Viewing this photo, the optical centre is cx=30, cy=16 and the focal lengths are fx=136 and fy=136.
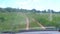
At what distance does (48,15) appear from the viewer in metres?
2.79

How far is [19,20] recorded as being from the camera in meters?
2.84

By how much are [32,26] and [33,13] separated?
0.27 meters

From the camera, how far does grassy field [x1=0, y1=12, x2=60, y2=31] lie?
2729mm

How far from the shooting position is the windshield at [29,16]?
274 centimetres

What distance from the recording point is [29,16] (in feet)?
9.18

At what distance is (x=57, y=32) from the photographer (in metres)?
2.81

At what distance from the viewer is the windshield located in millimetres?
2740

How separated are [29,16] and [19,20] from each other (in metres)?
0.23

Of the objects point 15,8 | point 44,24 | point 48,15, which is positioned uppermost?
point 15,8

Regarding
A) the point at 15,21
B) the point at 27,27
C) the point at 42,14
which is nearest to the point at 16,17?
the point at 15,21

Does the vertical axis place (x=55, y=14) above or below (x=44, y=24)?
above

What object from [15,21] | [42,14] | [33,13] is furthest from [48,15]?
[15,21]

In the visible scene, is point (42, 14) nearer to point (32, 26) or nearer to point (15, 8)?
point (32, 26)

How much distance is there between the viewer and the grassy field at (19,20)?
2.73 metres
